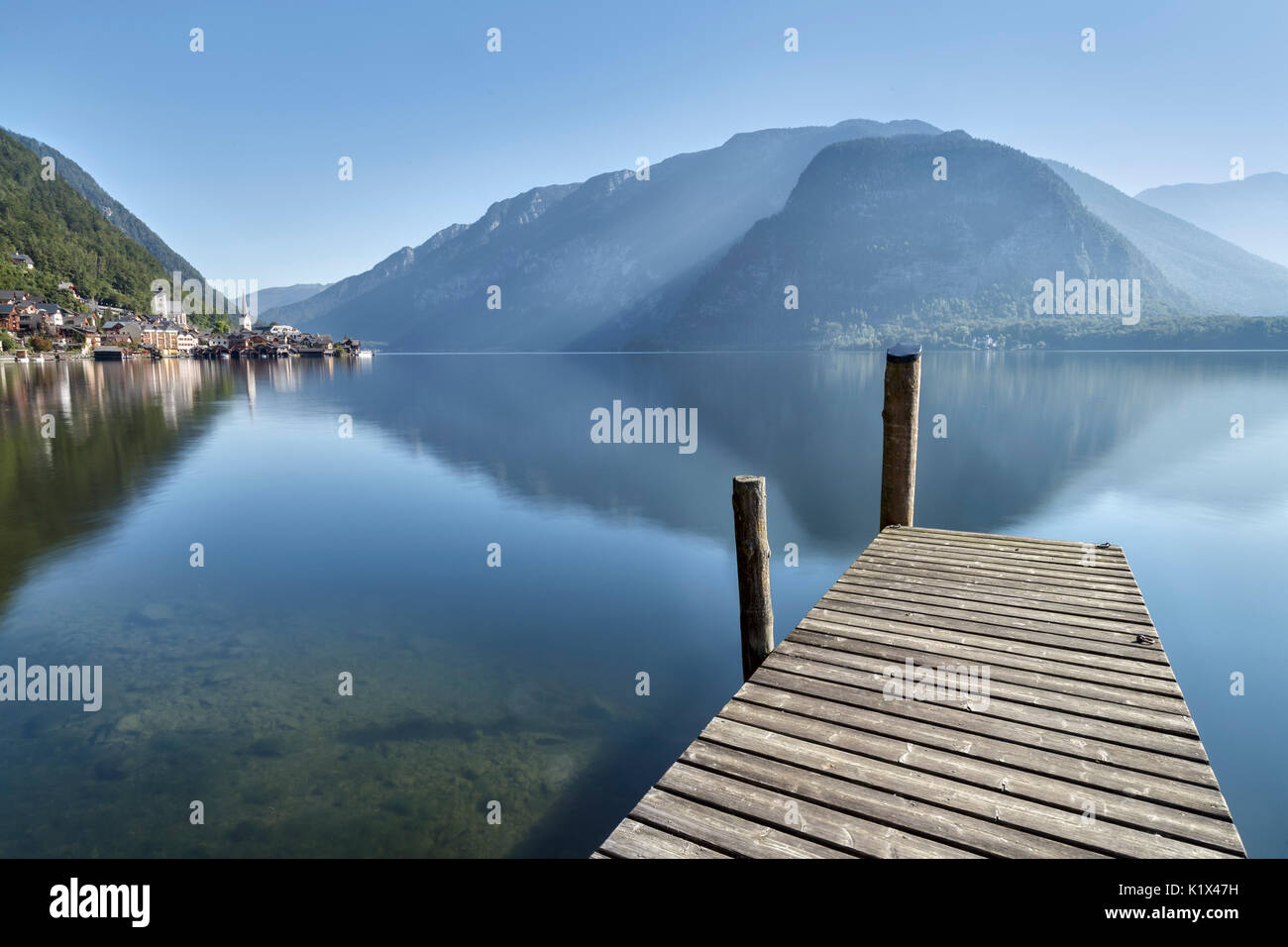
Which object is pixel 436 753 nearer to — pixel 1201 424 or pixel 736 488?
pixel 736 488

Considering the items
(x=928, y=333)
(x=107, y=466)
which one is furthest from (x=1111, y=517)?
(x=928, y=333)

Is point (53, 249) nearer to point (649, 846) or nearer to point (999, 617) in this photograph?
point (999, 617)

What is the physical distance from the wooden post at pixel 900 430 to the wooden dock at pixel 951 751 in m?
4.10

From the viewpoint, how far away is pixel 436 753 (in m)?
8.80

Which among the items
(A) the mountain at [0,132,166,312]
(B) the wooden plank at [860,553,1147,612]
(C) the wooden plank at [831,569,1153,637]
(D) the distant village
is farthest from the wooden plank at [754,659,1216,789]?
(A) the mountain at [0,132,166,312]

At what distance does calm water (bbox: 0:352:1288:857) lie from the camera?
8.02 meters

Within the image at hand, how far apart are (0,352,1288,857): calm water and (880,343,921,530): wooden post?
288cm

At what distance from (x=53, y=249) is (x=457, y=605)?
216 meters

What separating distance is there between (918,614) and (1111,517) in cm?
1787

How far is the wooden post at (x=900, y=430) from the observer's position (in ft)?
38.8

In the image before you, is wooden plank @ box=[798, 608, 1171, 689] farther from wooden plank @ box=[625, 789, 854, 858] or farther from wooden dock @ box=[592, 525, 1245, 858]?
wooden plank @ box=[625, 789, 854, 858]

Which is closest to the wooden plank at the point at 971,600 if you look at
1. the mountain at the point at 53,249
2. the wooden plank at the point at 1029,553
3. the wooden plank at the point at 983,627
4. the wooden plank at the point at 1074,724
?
the wooden plank at the point at 983,627

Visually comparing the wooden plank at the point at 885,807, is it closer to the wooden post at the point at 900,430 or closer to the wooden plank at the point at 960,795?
the wooden plank at the point at 960,795

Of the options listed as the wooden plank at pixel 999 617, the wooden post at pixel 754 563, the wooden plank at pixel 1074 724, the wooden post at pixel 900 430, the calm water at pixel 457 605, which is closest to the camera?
the wooden plank at pixel 1074 724
